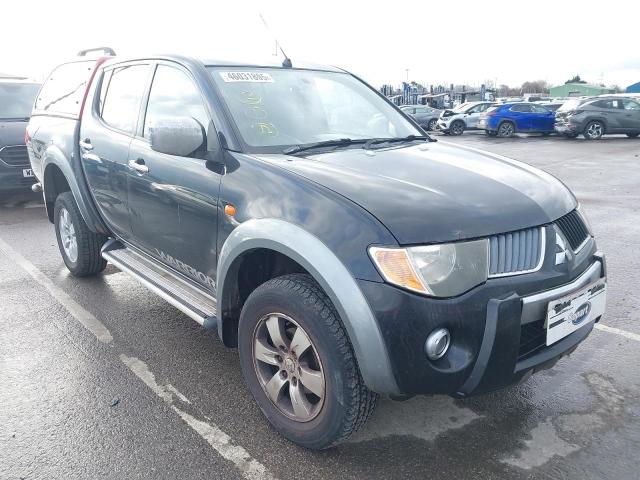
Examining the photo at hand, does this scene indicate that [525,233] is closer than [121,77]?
Yes

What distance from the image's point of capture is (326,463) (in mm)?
2568

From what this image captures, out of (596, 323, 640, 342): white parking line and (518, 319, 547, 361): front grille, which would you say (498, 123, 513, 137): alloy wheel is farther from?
(518, 319, 547, 361): front grille

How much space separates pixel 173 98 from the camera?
349 cm

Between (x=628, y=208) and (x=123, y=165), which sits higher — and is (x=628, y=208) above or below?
below

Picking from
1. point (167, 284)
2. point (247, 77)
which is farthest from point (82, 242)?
point (247, 77)

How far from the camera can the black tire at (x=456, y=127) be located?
26.5 metres

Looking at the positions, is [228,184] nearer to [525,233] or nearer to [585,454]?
[525,233]

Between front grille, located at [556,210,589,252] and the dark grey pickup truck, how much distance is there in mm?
13

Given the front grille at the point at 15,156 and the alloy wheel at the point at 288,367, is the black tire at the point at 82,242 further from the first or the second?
the front grille at the point at 15,156

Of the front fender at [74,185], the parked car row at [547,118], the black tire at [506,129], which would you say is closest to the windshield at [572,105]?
the parked car row at [547,118]

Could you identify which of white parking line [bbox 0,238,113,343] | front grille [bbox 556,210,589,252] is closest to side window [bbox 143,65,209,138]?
white parking line [bbox 0,238,113,343]

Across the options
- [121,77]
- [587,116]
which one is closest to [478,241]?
[121,77]

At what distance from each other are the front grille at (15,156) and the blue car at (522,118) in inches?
763

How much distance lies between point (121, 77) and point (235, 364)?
231 centimetres
